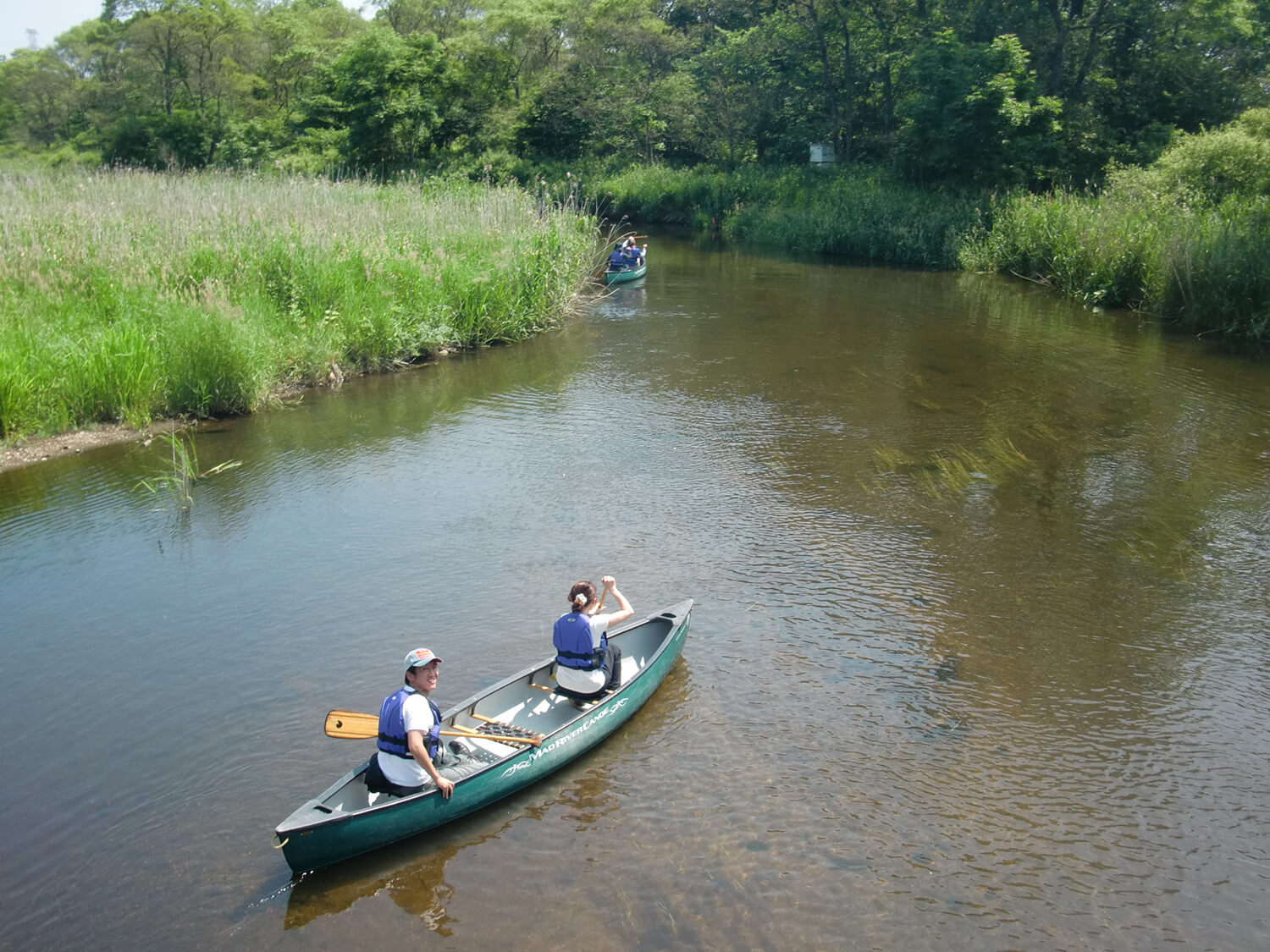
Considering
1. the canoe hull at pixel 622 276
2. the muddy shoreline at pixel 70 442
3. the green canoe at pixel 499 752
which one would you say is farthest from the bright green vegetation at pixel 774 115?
the green canoe at pixel 499 752

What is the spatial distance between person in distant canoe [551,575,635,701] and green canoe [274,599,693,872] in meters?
0.14

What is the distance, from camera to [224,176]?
2450 cm

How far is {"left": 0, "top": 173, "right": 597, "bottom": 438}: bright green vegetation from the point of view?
45.6ft

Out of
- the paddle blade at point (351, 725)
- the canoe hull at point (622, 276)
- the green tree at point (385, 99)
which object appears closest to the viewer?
the paddle blade at point (351, 725)

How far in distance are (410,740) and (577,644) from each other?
5.61ft

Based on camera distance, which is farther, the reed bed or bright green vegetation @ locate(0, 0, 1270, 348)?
bright green vegetation @ locate(0, 0, 1270, 348)

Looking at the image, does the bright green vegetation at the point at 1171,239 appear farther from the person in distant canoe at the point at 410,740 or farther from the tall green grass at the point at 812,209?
the person in distant canoe at the point at 410,740

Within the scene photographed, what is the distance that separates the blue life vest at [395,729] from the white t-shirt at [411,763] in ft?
0.08

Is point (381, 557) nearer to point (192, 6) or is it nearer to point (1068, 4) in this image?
point (1068, 4)

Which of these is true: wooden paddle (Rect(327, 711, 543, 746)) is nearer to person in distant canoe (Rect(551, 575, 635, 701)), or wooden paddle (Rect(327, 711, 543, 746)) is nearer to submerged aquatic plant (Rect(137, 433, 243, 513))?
Result: person in distant canoe (Rect(551, 575, 635, 701))

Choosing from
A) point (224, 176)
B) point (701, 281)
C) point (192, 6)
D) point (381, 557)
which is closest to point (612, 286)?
point (701, 281)

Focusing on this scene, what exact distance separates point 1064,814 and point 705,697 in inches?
110

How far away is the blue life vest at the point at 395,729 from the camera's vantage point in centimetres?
623

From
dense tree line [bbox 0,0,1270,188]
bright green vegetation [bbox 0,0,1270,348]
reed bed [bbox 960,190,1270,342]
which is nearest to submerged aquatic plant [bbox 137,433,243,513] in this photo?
bright green vegetation [bbox 0,0,1270,348]
